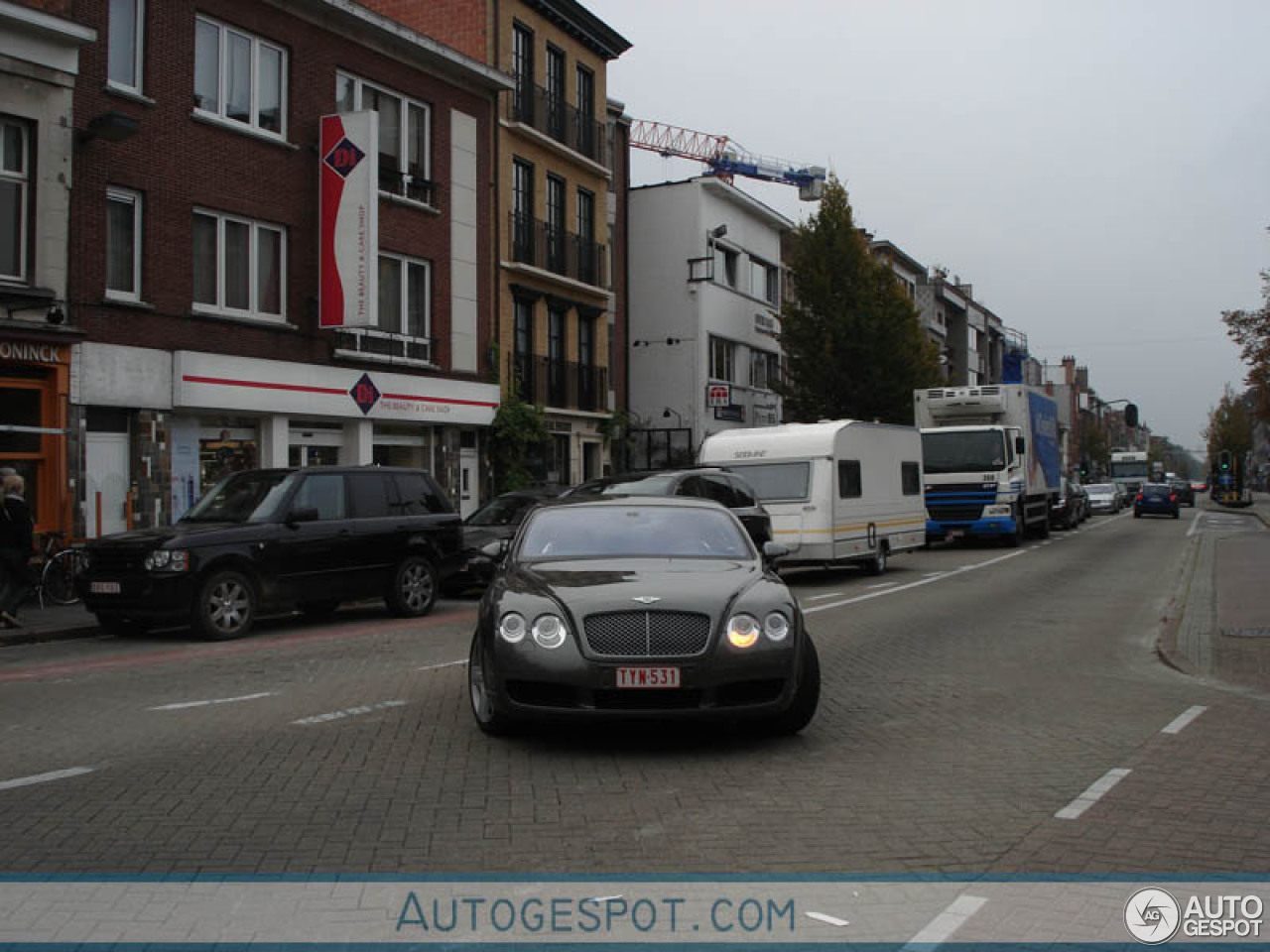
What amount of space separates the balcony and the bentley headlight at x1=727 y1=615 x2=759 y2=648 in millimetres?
16690

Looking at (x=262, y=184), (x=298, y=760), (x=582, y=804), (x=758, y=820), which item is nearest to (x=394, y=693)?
(x=298, y=760)

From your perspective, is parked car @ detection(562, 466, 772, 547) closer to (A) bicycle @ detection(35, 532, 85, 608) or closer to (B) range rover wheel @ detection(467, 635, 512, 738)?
(A) bicycle @ detection(35, 532, 85, 608)

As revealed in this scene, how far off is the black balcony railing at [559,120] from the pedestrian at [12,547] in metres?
17.7

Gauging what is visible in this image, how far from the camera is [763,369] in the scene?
4334cm

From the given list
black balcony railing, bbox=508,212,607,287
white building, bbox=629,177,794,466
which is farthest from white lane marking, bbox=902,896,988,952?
white building, bbox=629,177,794,466

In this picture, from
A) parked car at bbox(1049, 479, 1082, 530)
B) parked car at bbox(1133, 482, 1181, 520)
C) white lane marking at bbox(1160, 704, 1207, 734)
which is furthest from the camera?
parked car at bbox(1133, 482, 1181, 520)

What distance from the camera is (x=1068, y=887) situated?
4.41 meters

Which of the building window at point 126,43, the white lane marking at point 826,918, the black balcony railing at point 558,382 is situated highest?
the building window at point 126,43

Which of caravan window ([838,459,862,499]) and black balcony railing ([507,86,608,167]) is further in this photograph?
black balcony railing ([507,86,608,167])

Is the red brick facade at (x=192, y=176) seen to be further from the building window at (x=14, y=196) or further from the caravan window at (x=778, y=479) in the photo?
the caravan window at (x=778, y=479)

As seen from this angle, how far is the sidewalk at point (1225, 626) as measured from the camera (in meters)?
10.2

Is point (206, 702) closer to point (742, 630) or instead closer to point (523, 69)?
point (742, 630)

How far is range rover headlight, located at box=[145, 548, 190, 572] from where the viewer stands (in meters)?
12.1

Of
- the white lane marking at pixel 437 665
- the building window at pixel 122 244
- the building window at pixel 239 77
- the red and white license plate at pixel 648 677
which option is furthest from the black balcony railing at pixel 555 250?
the red and white license plate at pixel 648 677
